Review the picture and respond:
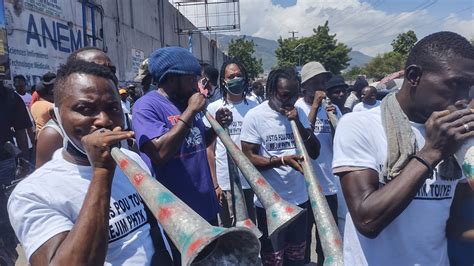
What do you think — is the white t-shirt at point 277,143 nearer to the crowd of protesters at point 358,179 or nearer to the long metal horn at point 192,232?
the crowd of protesters at point 358,179

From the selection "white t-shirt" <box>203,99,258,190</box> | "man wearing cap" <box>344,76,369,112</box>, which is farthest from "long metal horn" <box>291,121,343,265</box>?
"man wearing cap" <box>344,76,369,112</box>

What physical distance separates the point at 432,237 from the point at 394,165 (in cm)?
37

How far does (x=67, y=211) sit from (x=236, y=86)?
10.9 ft

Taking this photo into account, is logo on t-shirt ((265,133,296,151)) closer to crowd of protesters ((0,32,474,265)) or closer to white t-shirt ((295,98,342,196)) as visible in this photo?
white t-shirt ((295,98,342,196))

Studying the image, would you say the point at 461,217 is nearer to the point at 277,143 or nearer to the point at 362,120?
the point at 362,120

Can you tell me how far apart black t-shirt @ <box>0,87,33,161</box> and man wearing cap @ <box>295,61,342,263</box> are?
2800mm

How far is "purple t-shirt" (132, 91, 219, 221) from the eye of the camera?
2.64m

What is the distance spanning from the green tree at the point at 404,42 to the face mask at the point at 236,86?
4658 cm

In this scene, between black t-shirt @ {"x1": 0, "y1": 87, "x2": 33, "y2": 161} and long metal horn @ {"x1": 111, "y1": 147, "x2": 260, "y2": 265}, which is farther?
black t-shirt @ {"x1": 0, "y1": 87, "x2": 33, "y2": 161}

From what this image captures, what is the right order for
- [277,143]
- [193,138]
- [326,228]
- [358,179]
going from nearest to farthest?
1. [358,179]
2. [326,228]
3. [193,138]
4. [277,143]

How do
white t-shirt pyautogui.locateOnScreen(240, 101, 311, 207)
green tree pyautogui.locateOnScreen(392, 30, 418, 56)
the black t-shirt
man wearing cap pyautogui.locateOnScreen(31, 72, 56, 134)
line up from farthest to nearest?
green tree pyautogui.locateOnScreen(392, 30, 418, 56) < man wearing cap pyautogui.locateOnScreen(31, 72, 56, 134) < the black t-shirt < white t-shirt pyautogui.locateOnScreen(240, 101, 311, 207)

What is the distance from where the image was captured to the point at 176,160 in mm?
2703

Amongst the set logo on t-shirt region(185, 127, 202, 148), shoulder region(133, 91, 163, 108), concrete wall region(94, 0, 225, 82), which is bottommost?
logo on t-shirt region(185, 127, 202, 148)

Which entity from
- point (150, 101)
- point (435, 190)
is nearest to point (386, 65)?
point (150, 101)
